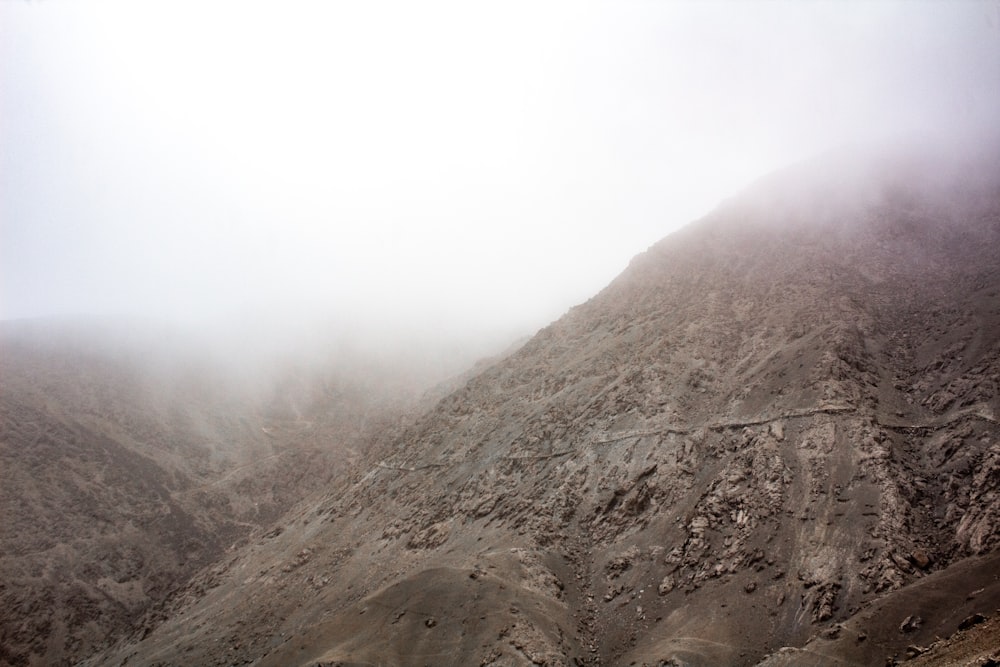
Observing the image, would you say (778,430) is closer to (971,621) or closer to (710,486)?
(710,486)

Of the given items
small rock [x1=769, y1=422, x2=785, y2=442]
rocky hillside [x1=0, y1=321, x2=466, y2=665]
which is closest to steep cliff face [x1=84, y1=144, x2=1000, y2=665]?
small rock [x1=769, y1=422, x2=785, y2=442]

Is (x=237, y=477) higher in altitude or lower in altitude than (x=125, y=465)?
lower

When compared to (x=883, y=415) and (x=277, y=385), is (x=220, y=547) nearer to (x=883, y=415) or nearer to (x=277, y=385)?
(x=277, y=385)

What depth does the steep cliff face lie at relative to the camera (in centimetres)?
2088

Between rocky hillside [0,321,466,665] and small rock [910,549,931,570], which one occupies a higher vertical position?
rocky hillside [0,321,466,665]

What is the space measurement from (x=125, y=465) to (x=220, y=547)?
18.2m

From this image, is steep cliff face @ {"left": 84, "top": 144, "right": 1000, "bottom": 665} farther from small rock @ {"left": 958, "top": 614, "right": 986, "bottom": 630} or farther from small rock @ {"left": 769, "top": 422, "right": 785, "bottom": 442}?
small rock @ {"left": 958, "top": 614, "right": 986, "bottom": 630}

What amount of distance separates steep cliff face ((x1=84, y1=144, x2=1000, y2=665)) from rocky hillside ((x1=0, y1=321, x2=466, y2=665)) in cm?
1119

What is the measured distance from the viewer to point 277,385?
93.6 m

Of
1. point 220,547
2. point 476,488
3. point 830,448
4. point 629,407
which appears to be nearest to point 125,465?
point 220,547

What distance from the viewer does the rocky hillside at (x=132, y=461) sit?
156 ft

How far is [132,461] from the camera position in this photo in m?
65.2

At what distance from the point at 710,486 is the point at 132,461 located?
225 feet

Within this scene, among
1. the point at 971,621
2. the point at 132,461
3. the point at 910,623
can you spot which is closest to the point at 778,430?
the point at 910,623
